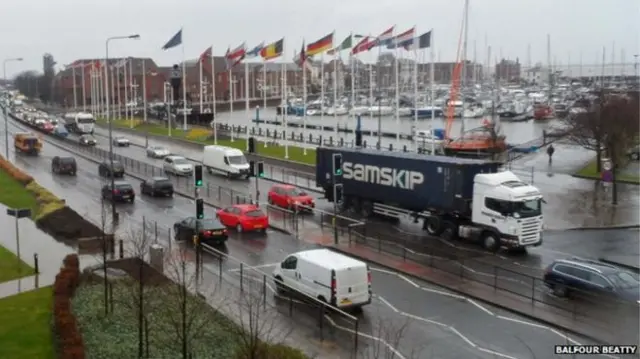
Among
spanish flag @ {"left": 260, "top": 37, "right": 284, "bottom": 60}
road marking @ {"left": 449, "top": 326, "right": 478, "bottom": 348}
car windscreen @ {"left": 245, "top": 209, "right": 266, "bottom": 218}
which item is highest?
spanish flag @ {"left": 260, "top": 37, "right": 284, "bottom": 60}

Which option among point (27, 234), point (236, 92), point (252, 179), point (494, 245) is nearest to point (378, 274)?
point (494, 245)

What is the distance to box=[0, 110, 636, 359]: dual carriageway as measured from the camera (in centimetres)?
1850

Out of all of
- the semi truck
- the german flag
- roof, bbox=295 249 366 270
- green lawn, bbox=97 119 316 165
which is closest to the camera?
roof, bbox=295 249 366 270

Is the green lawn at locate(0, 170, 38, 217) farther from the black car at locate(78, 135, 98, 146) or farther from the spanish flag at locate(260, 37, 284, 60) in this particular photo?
the black car at locate(78, 135, 98, 146)

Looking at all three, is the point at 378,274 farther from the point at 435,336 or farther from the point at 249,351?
the point at 249,351

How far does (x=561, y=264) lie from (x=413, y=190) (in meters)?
11.4

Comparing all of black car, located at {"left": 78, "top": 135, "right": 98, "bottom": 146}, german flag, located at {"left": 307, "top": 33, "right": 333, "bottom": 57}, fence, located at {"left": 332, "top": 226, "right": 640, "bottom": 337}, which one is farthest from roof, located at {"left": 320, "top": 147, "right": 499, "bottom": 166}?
black car, located at {"left": 78, "top": 135, "right": 98, "bottom": 146}

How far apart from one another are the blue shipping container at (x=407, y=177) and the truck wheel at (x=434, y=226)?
19.3 inches

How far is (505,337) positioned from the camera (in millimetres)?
19109

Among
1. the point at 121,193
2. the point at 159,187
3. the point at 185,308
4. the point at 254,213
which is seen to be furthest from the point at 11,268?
the point at 159,187

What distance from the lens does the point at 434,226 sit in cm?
3225

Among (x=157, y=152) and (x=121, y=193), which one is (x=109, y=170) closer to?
(x=121, y=193)

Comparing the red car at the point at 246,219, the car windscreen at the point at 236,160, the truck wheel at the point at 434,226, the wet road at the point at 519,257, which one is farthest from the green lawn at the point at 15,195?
the truck wheel at the point at 434,226

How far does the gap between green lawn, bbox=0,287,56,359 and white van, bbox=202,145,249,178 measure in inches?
1082
